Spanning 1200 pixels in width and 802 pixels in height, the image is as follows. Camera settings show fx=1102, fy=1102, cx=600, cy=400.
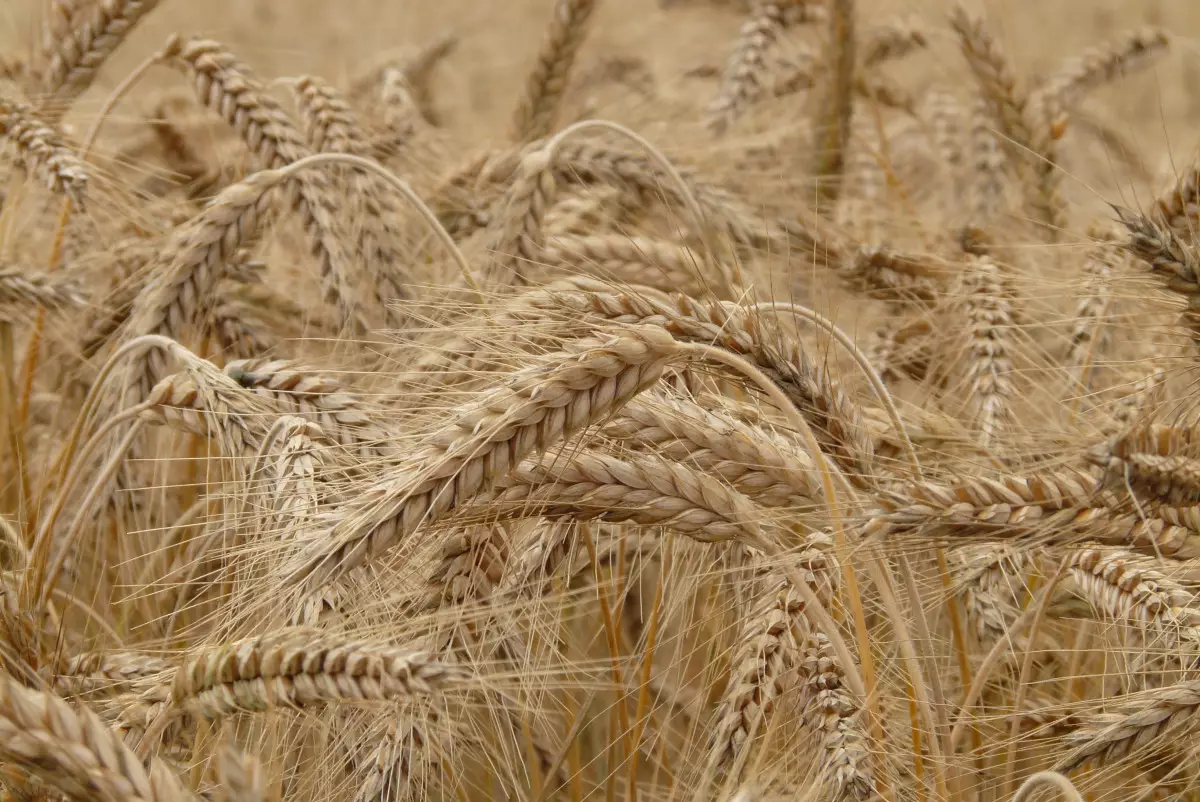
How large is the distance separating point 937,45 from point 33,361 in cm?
306

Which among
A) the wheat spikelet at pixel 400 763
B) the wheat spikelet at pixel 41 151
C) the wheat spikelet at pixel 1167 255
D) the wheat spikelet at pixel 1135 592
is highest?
the wheat spikelet at pixel 41 151

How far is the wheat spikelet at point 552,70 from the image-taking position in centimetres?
317

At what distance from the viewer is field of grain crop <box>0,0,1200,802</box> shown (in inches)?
46.6

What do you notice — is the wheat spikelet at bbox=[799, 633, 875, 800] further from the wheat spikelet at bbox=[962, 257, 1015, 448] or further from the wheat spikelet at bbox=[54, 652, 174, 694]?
the wheat spikelet at bbox=[54, 652, 174, 694]

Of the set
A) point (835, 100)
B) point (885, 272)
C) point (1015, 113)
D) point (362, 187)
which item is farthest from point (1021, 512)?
point (835, 100)

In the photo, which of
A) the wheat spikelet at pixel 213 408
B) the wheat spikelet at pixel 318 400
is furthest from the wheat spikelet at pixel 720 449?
the wheat spikelet at pixel 213 408

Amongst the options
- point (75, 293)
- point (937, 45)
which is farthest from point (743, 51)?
point (75, 293)

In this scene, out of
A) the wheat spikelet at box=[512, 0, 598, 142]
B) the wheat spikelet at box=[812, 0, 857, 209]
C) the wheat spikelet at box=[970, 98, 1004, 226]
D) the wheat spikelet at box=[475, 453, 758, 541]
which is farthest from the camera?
the wheat spikelet at box=[970, 98, 1004, 226]

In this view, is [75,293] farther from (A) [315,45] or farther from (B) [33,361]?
(A) [315,45]

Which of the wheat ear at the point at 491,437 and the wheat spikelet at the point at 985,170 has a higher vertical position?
the wheat spikelet at the point at 985,170

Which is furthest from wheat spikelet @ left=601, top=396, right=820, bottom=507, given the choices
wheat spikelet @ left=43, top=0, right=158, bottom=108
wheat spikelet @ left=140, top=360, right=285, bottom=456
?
wheat spikelet @ left=43, top=0, right=158, bottom=108

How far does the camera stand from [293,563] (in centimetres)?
115

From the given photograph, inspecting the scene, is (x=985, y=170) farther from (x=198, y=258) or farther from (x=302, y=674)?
(x=302, y=674)

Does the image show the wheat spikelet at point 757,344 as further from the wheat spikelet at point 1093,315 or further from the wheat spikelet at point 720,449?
the wheat spikelet at point 1093,315
